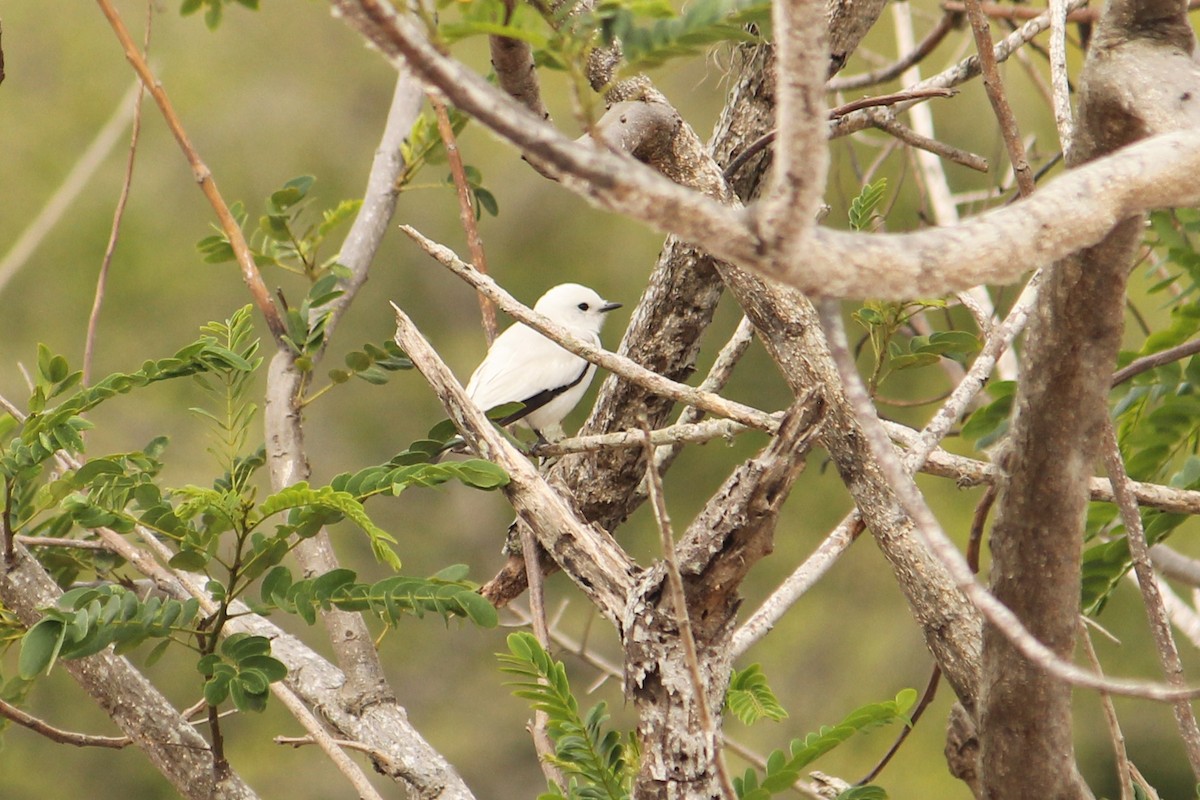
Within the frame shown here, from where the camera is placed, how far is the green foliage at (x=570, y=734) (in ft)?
4.00

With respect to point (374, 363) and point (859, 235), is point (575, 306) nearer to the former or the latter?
point (374, 363)

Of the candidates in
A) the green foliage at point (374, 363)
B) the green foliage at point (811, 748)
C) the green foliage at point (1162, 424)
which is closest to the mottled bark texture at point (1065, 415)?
the green foliage at point (811, 748)

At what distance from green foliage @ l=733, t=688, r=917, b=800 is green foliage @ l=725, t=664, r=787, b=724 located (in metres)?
0.08

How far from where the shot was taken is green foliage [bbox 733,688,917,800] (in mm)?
1125

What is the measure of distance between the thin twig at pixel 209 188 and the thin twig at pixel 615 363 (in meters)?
0.42

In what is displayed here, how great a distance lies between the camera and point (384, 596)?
4.37 feet

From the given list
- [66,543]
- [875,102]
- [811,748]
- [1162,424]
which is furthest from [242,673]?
[1162,424]

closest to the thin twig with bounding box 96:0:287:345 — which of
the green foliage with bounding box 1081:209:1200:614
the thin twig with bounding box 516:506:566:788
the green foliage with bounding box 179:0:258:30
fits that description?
the green foliage with bounding box 179:0:258:30

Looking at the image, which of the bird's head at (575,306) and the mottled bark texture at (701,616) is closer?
the mottled bark texture at (701,616)

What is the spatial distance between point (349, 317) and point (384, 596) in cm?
549

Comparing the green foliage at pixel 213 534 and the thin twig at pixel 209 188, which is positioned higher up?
the thin twig at pixel 209 188

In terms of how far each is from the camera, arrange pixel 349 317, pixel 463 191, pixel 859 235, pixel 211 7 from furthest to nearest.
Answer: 1. pixel 349 317
2. pixel 463 191
3. pixel 211 7
4. pixel 859 235

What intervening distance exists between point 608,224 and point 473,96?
6167mm

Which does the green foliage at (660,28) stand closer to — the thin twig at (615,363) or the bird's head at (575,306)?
the thin twig at (615,363)
